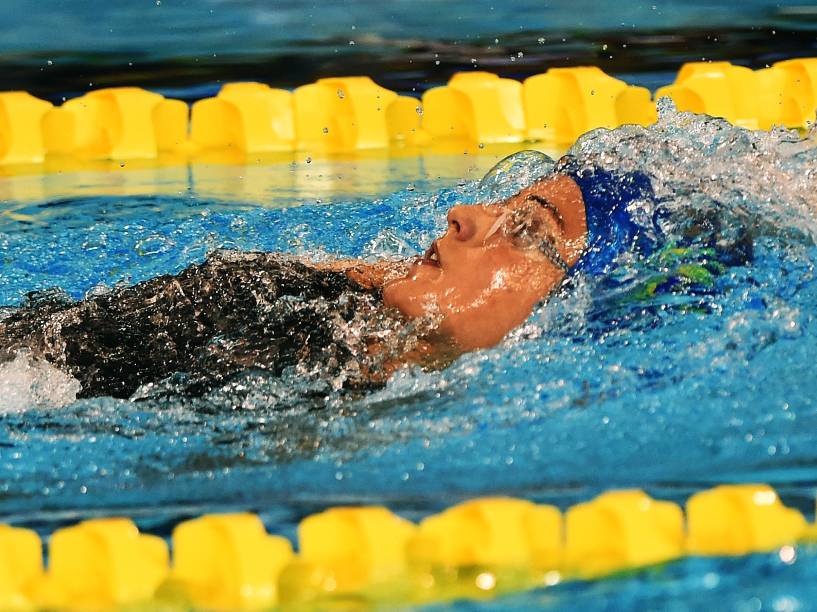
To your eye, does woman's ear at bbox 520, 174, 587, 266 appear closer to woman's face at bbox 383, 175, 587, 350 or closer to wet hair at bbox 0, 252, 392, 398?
woman's face at bbox 383, 175, 587, 350

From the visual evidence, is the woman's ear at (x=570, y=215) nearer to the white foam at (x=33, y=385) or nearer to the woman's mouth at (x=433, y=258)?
the woman's mouth at (x=433, y=258)

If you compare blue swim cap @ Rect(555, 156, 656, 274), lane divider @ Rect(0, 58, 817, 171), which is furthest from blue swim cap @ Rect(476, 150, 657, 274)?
lane divider @ Rect(0, 58, 817, 171)

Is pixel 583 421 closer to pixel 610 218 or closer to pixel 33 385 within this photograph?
pixel 610 218

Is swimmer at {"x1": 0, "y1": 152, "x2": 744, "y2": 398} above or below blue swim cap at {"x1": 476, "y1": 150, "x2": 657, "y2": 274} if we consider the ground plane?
below

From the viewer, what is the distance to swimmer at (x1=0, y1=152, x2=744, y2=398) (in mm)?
1906

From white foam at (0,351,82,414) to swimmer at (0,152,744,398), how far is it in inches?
0.6

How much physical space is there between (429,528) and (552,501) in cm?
23

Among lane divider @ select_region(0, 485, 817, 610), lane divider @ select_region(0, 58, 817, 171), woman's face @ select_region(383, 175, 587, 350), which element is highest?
lane divider @ select_region(0, 58, 817, 171)

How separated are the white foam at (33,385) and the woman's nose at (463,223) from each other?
0.67 meters

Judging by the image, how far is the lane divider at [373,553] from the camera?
1.43 meters

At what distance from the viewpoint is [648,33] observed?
18.0 feet

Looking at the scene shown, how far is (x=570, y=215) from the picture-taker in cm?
197

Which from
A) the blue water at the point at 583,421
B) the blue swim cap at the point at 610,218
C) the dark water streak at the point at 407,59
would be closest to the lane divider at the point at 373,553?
the blue water at the point at 583,421

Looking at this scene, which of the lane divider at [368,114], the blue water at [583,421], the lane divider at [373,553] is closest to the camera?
the lane divider at [373,553]
